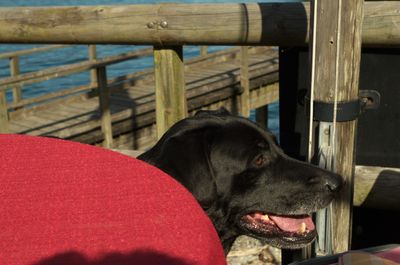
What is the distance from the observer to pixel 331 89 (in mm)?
2447

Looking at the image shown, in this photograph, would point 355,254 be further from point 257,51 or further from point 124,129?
point 257,51

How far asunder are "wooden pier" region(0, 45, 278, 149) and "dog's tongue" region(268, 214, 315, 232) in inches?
237

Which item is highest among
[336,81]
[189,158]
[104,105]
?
[336,81]

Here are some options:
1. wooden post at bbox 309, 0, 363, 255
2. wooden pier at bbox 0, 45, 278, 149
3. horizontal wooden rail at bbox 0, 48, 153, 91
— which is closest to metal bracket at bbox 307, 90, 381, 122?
wooden post at bbox 309, 0, 363, 255

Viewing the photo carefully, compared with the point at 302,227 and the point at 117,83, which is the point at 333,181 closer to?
the point at 302,227

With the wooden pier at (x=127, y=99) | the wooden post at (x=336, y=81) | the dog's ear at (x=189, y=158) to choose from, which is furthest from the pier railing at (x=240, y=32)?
the wooden pier at (x=127, y=99)

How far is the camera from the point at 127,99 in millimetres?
12047

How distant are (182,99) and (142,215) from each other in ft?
5.81

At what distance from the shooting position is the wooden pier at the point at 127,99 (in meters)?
9.66

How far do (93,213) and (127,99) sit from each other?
10640 mm

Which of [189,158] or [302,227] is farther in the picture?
[302,227]

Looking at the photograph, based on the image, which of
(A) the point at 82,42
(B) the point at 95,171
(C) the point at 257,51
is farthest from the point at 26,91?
(B) the point at 95,171

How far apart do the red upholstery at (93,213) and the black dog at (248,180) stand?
35.5 inches

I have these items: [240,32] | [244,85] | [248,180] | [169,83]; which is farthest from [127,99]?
[248,180]
